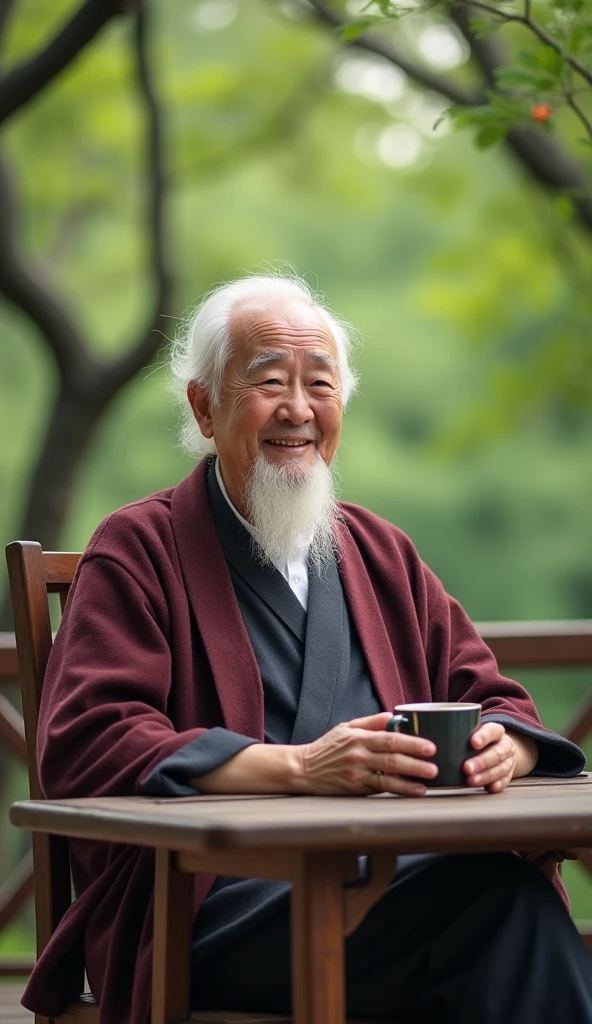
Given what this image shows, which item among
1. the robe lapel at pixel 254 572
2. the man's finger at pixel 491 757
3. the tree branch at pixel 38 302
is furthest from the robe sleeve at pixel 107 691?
the tree branch at pixel 38 302

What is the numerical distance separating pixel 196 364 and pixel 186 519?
36 cm

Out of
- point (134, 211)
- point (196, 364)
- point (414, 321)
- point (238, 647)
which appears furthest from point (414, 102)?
point (238, 647)

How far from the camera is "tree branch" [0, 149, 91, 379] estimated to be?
5.64 metres

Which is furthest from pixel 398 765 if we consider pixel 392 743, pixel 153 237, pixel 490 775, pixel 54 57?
pixel 153 237

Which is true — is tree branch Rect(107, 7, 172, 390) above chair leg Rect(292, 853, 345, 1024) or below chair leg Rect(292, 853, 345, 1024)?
above

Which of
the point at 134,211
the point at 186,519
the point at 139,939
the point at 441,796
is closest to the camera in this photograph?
the point at 441,796

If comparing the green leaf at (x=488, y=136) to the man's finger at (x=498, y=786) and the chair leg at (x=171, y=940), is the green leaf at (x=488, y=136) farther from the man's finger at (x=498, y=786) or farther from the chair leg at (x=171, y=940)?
the chair leg at (x=171, y=940)

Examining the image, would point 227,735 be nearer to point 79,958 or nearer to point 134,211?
point 79,958

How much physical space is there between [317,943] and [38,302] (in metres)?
4.58

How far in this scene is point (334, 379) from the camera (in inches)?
102

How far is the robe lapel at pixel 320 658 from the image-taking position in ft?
7.52

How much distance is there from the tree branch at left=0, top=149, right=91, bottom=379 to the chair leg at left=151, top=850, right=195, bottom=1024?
13.9 ft

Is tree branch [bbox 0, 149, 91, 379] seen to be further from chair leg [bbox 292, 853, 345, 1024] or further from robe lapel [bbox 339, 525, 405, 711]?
chair leg [bbox 292, 853, 345, 1024]

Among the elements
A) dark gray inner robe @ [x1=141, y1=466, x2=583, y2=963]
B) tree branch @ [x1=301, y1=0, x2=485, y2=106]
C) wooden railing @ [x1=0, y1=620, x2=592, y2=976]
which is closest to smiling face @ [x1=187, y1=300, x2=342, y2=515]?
dark gray inner robe @ [x1=141, y1=466, x2=583, y2=963]
